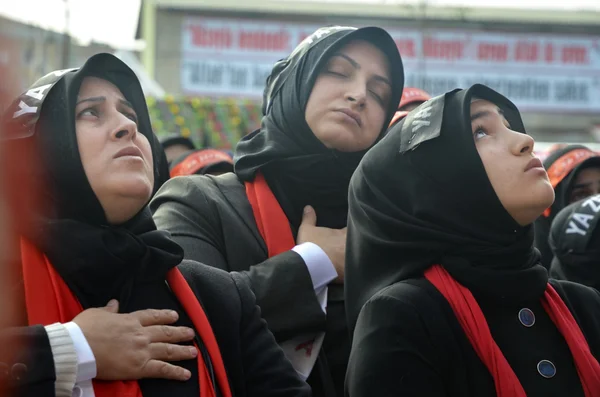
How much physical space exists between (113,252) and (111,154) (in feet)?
0.78

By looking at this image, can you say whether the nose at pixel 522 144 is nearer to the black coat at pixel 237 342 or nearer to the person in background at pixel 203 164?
the black coat at pixel 237 342

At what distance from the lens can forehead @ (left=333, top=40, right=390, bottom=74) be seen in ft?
10.7

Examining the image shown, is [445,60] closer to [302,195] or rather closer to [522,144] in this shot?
[302,195]

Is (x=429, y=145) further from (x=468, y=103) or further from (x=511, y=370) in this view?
(x=511, y=370)

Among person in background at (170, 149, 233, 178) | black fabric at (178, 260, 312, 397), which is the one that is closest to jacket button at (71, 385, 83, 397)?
black fabric at (178, 260, 312, 397)

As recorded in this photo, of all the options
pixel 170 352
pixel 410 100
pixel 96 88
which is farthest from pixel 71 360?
pixel 410 100

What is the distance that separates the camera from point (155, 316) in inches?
80.0

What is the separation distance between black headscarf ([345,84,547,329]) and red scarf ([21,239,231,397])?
499 millimetres

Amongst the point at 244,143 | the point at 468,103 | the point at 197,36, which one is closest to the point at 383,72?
the point at 244,143

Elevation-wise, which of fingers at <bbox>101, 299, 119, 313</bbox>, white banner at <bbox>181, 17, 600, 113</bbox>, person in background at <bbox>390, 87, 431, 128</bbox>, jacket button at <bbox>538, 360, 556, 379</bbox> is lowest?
white banner at <bbox>181, 17, 600, 113</bbox>

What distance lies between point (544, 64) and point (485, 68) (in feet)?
4.95

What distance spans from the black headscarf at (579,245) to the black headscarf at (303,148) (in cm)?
87

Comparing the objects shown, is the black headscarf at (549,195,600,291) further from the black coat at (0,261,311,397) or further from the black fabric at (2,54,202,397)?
the black fabric at (2,54,202,397)

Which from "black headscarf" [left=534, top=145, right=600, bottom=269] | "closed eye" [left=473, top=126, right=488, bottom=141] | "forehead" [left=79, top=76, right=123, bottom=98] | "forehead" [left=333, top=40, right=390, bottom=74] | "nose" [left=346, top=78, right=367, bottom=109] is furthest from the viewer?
"black headscarf" [left=534, top=145, right=600, bottom=269]
